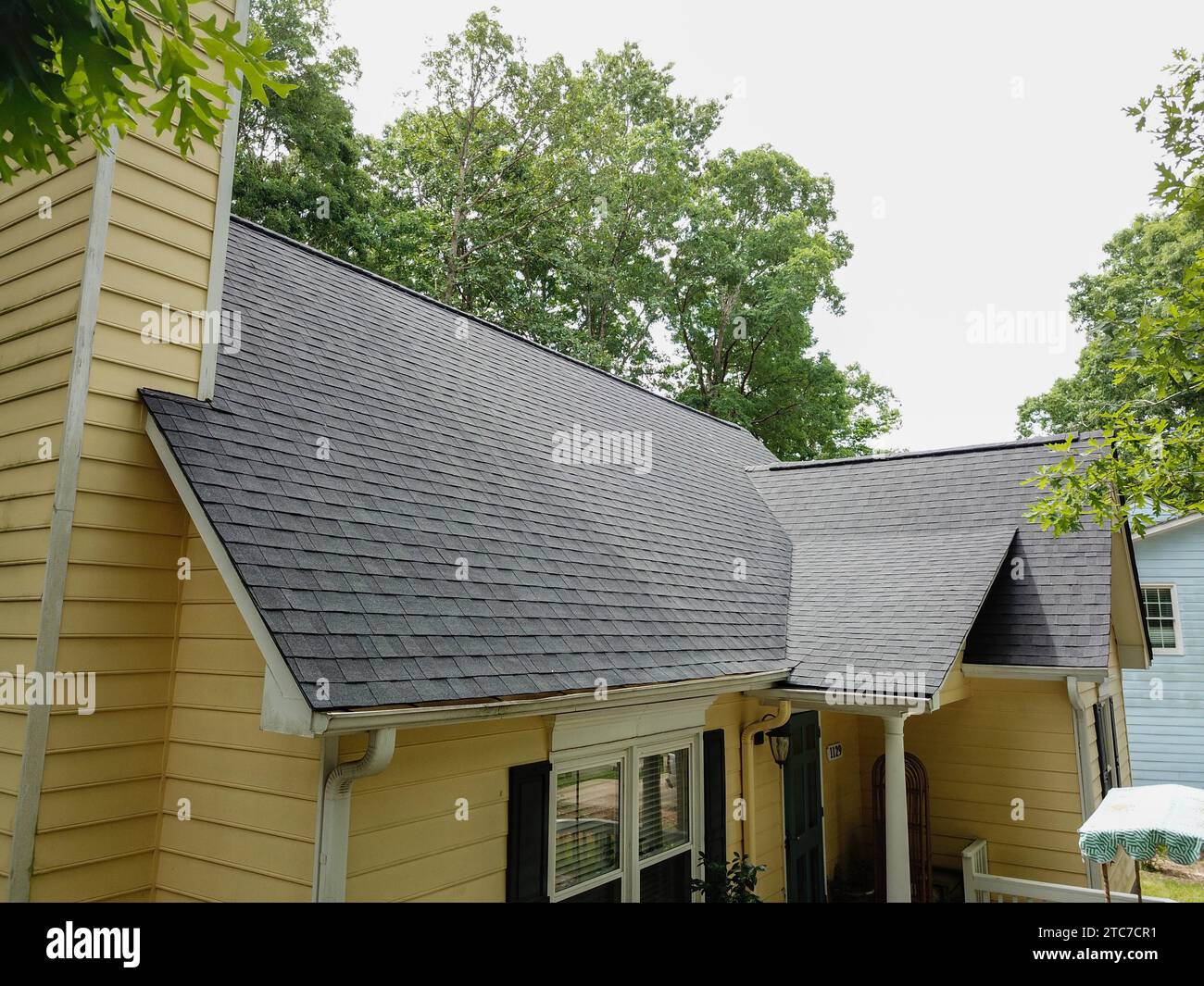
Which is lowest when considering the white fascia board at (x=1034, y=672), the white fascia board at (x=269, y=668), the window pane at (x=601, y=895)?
the window pane at (x=601, y=895)

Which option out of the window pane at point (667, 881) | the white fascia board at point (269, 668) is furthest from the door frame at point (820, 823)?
the white fascia board at point (269, 668)

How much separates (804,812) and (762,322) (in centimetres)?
Result: 1943

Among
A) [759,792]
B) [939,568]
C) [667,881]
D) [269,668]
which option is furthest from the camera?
[939,568]

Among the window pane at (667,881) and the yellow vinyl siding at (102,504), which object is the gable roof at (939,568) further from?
the yellow vinyl siding at (102,504)

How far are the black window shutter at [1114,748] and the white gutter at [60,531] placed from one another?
11.4 meters

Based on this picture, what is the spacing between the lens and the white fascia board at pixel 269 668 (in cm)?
323

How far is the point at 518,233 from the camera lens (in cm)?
2300

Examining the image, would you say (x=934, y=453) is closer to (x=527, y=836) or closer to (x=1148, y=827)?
(x=1148, y=827)

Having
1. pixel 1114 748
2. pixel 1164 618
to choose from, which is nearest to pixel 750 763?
pixel 1114 748

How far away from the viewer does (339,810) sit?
3631 millimetres

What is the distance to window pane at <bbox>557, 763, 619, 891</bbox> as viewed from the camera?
5160mm

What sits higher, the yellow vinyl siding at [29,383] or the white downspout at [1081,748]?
the yellow vinyl siding at [29,383]

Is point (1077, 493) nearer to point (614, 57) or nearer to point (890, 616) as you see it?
point (890, 616)

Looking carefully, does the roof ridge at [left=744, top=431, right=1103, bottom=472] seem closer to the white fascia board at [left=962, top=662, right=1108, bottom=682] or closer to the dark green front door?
the white fascia board at [left=962, top=662, right=1108, bottom=682]
